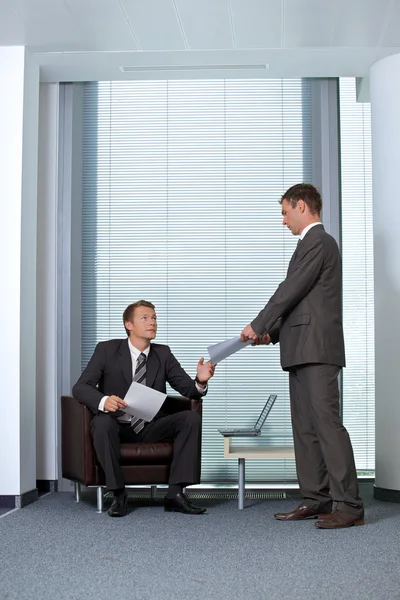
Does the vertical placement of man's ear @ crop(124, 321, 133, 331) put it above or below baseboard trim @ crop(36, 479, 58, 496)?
above

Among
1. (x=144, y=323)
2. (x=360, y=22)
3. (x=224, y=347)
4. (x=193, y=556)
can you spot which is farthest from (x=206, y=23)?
(x=193, y=556)

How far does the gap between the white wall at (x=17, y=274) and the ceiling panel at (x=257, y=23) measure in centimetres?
139

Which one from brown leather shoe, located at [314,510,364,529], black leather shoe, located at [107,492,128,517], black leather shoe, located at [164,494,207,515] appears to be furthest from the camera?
black leather shoe, located at [164,494,207,515]

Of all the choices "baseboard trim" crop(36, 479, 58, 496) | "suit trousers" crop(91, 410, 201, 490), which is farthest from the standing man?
"baseboard trim" crop(36, 479, 58, 496)

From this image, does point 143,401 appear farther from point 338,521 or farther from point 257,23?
point 257,23

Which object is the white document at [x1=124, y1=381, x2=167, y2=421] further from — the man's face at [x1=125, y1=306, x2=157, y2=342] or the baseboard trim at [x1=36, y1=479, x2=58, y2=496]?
the baseboard trim at [x1=36, y1=479, x2=58, y2=496]

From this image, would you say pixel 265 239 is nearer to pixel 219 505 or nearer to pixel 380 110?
pixel 380 110

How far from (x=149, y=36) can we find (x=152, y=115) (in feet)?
2.78

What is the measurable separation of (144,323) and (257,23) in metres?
1.91

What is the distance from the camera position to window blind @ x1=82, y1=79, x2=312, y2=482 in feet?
18.4

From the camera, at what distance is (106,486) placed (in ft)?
15.0

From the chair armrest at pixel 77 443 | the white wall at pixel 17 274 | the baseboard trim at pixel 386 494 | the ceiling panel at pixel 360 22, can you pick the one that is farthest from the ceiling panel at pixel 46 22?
the baseboard trim at pixel 386 494

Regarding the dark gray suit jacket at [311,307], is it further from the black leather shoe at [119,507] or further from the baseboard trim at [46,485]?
the baseboard trim at [46,485]

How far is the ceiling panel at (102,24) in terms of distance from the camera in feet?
15.1
